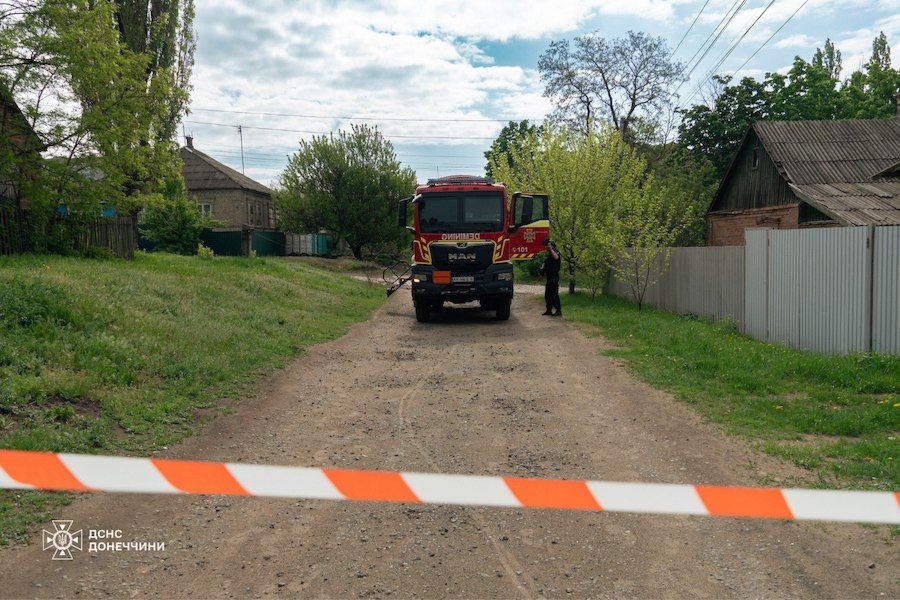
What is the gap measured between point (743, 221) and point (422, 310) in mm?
16242

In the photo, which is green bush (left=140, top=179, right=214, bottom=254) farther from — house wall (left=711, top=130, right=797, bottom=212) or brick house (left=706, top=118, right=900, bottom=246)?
brick house (left=706, top=118, right=900, bottom=246)

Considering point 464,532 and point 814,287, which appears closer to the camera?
point 464,532

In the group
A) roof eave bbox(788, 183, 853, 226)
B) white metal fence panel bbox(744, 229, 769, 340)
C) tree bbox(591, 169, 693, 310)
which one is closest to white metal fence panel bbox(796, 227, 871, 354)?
white metal fence panel bbox(744, 229, 769, 340)

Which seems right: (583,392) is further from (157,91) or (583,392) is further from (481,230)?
(157,91)

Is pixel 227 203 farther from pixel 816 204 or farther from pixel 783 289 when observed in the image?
pixel 783 289

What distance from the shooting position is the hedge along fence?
16875mm

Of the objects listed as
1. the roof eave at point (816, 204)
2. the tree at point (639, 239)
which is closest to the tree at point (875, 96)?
the roof eave at point (816, 204)

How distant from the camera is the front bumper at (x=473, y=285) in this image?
1636 cm

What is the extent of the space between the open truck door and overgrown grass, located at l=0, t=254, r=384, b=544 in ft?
16.6

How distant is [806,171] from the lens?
2319cm

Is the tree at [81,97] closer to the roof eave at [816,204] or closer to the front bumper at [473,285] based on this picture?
the front bumper at [473,285]

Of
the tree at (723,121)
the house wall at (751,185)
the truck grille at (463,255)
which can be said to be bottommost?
the truck grille at (463,255)

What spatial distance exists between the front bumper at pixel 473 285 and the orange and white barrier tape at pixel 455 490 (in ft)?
40.8

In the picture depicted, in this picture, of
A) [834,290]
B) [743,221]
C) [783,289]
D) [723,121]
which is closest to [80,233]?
[783,289]
